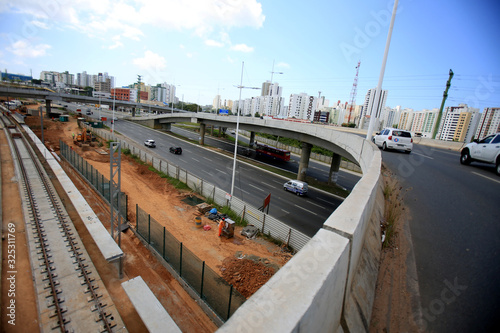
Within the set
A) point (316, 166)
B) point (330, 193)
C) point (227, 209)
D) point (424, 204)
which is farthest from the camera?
point (316, 166)

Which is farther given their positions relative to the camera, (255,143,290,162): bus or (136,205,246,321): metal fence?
(255,143,290,162): bus

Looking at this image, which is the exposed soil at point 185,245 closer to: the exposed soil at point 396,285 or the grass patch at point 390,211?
the grass patch at point 390,211

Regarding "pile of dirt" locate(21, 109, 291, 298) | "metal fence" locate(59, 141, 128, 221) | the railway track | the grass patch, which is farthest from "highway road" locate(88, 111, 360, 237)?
the railway track

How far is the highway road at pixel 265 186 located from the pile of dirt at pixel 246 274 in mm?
6506

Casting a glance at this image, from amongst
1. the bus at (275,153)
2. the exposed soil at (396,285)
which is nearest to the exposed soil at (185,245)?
the exposed soil at (396,285)

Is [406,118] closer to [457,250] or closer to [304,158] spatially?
[304,158]

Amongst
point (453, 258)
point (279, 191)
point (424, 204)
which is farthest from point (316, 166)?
point (453, 258)

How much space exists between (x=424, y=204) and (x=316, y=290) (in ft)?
24.5

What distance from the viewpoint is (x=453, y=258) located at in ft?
15.5

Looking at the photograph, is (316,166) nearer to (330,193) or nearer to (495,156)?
(330,193)

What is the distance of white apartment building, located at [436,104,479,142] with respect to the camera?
5723 inches

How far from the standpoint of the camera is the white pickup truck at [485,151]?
1078 cm

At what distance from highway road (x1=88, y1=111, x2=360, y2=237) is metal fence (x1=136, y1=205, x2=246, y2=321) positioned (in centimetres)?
1001

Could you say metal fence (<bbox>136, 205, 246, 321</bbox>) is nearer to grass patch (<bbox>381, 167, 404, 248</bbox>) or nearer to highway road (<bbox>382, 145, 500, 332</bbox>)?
grass patch (<bbox>381, 167, 404, 248</bbox>)
